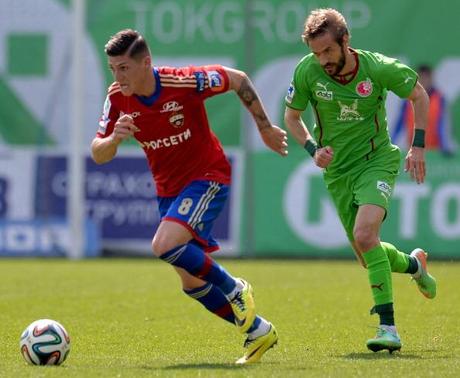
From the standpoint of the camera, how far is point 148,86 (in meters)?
7.85

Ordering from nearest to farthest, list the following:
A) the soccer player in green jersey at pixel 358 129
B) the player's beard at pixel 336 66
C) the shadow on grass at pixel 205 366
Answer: the shadow on grass at pixel 205 366 → the soccer player in green jersey at pixel 358 129 → the player's beard at pixel 336 66

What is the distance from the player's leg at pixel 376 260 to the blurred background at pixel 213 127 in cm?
953

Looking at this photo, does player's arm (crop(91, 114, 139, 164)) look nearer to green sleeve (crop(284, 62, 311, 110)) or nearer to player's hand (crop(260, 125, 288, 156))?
player's hand (crop(260, 125, 288, 156))

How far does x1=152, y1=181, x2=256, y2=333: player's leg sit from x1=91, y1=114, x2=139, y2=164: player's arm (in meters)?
0.56

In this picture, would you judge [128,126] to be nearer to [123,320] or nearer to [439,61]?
[123,320]

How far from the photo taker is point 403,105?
17797mm

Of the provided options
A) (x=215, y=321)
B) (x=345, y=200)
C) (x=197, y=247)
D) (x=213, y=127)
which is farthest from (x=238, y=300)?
(x=213, y=127)

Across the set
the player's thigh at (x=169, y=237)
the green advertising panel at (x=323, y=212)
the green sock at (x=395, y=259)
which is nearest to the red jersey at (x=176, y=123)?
the player's thigh at (x=169, y=237)

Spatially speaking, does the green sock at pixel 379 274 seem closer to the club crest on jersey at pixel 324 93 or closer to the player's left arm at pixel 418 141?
the player's left arm at pixel 418 141

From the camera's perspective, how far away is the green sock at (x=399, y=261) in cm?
905

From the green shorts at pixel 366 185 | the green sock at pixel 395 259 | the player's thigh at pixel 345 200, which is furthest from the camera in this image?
the green sock at pixel 395 259

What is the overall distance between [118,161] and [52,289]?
5.31 m

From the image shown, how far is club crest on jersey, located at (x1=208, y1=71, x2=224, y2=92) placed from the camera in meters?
7.89

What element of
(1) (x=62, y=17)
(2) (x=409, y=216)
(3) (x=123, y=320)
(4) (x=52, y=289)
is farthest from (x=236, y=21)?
(3) (x=123, y=320)
